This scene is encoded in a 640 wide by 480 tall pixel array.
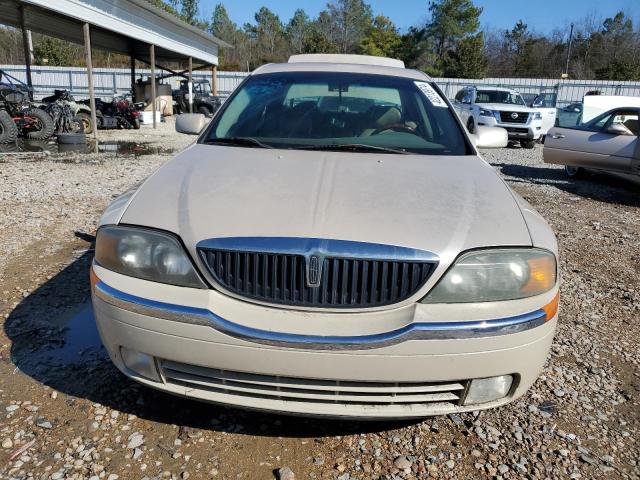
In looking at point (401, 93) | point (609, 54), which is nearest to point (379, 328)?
point (401, 93)

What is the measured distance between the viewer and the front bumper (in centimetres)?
177

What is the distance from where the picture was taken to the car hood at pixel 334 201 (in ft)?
6.12

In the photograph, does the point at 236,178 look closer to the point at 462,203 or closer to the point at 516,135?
the point at 462,203

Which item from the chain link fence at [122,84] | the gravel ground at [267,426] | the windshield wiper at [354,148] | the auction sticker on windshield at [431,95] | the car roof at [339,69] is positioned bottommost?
the gravel ground at [267,426]

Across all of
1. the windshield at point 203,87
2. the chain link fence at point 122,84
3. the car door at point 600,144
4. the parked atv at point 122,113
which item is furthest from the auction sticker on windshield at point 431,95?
the chain link fence at point 122,84

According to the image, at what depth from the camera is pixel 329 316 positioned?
180 cm

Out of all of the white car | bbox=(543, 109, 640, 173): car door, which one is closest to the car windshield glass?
bbox=(543, 109, 640, 173): car door

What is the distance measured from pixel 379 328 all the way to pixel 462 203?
687 mm

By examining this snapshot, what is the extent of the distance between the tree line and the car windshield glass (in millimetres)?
41934

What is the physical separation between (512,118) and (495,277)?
14.4m

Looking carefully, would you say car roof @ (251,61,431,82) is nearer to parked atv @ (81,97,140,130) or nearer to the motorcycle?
the motorcycle

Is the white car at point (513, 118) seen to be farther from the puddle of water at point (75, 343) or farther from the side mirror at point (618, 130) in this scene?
the puddle of water at point (75, 343)

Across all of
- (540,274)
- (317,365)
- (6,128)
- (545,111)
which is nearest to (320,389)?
(317,365)

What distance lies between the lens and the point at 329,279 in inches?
71.0
